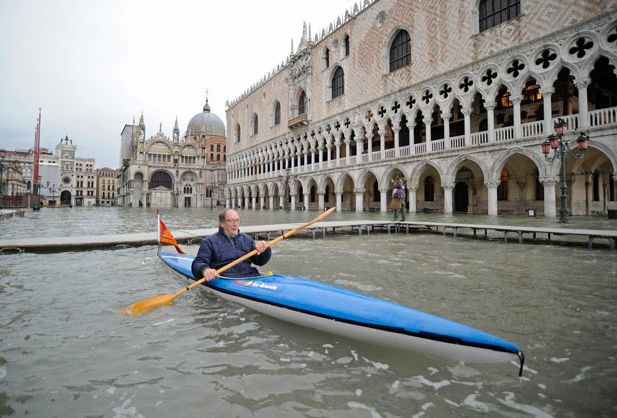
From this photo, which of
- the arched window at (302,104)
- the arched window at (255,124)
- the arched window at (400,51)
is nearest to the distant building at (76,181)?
the arched window at (255,124)

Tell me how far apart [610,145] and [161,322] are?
2197 cm

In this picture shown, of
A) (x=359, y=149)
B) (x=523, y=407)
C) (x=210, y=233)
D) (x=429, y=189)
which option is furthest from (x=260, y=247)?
(x=359, y=149)

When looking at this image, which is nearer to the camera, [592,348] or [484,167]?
[592,348]

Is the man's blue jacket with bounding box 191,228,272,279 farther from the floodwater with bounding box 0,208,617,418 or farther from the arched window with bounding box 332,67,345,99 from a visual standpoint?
the arched window with bounding box 332,67,345,99

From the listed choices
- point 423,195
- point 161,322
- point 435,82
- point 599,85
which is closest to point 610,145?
point 599,85

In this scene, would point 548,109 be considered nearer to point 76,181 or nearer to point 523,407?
point 523,407

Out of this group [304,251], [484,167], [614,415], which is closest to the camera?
[614,415]

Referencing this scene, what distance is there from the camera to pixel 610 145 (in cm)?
1683

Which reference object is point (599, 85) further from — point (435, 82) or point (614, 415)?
point (614, 415)

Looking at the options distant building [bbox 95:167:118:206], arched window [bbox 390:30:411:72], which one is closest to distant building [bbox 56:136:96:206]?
distant building [bbox 95:167:118:206]

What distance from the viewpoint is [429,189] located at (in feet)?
102

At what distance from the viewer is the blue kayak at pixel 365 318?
2.80m

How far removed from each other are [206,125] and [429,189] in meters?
73.9

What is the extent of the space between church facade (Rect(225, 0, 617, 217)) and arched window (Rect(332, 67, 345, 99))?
21 cm
